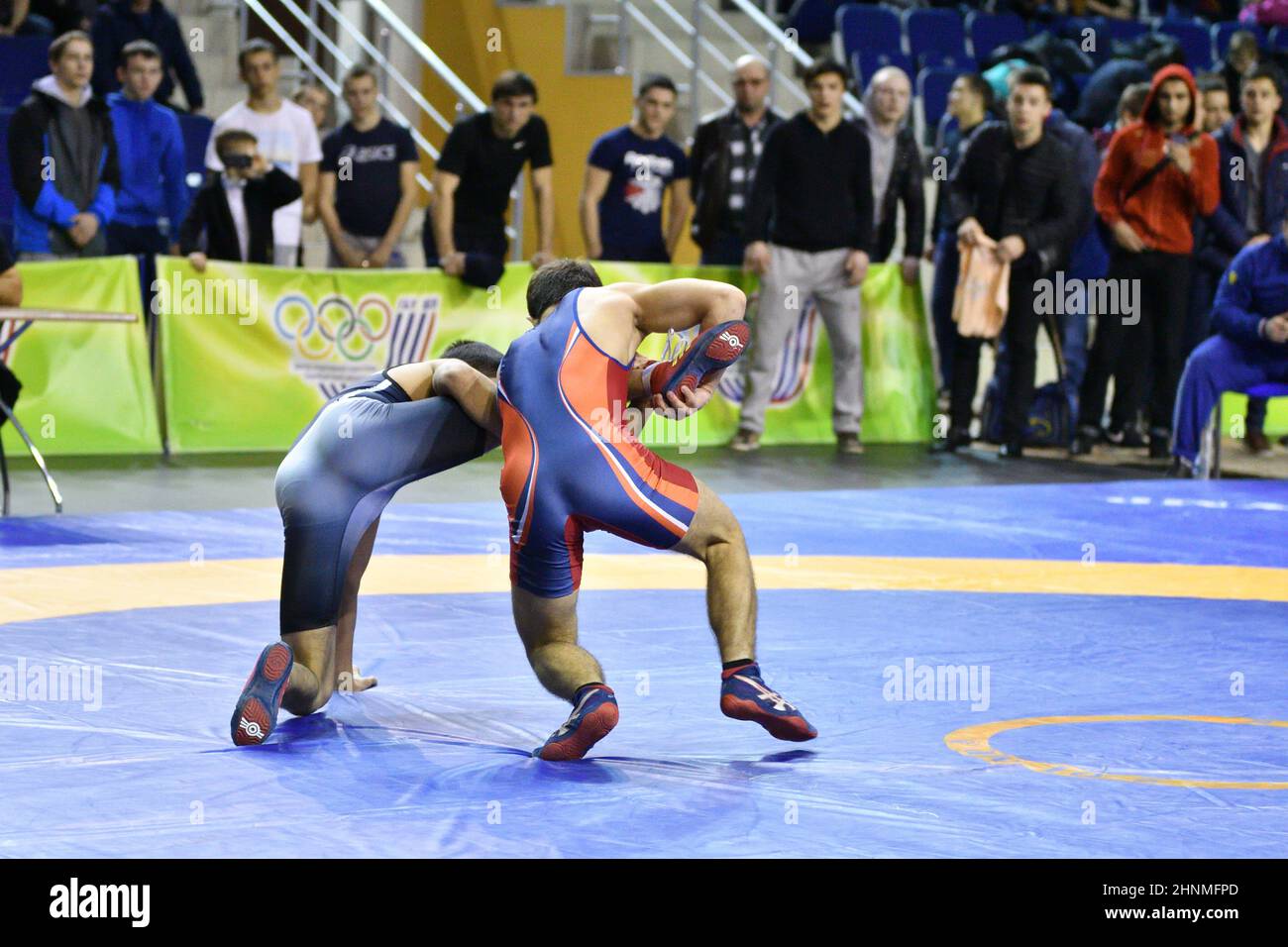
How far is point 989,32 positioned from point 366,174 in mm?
6464

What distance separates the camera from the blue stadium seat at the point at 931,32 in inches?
586

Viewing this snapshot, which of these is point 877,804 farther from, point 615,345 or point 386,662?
point 386,662

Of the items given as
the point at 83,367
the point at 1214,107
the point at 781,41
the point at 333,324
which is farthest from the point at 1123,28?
the point at 83,367

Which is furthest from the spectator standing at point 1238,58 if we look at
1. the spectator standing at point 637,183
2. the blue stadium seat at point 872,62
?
the spectator standing at point 637,183

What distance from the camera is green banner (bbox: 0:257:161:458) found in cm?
973

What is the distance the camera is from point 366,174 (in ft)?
35.7

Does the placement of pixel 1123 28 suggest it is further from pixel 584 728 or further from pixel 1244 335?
pixel 584 728

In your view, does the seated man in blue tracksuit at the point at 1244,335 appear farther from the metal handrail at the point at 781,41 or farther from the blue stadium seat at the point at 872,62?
the blue stadium seat at the point at 872,62

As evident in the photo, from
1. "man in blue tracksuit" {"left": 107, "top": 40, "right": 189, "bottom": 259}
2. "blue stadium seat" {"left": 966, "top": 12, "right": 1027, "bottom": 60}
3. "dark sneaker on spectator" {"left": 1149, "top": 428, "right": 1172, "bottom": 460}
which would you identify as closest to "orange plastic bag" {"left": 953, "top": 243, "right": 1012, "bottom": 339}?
"dark sneaker on spectator" {"left": 1149, "top": 428, "right": 1172, "bottom": 460}

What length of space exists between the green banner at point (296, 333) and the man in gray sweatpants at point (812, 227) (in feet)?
0.86

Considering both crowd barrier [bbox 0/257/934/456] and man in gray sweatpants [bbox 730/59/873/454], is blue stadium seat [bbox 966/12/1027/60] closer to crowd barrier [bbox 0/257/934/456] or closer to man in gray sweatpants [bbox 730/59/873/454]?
crowd barrier [bbox 0/257/934/456]

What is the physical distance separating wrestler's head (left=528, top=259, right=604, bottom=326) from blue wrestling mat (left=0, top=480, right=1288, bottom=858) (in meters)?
0.97

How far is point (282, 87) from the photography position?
13.7 meters

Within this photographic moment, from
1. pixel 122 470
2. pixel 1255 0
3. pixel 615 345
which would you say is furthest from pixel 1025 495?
pixel 1255 0
